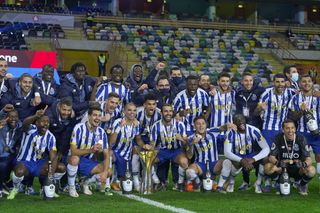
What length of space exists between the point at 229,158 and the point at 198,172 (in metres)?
0.46

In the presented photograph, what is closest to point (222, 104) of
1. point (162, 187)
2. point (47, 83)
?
point (162, 187)

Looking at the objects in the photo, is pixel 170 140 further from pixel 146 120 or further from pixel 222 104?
pixel 222 104

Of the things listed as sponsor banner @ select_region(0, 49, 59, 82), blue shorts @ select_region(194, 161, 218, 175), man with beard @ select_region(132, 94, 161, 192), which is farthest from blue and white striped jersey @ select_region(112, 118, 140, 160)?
sponsor banner @ select_region(0, 49, 59, 82)

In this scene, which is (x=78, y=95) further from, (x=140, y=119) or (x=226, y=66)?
(x=226, y=66)

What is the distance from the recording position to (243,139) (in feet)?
27.7

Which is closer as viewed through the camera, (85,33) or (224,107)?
(224,107)

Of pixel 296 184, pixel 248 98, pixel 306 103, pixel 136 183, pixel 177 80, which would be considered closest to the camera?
pixel 136 183

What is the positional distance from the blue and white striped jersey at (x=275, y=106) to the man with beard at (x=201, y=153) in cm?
100

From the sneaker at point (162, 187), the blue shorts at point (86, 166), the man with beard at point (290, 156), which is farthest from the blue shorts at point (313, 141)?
the blue shorts at point (86, 166)

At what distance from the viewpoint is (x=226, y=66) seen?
96.3 feet

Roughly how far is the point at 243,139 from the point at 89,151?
2.11 metres

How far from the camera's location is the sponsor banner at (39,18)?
2952cm

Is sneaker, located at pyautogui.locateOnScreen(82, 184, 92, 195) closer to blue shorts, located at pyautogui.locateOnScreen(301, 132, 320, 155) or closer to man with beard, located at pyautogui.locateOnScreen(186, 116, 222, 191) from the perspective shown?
man with beard, located at pyautogui.locateOnScreen(186, 116, 222, 191)

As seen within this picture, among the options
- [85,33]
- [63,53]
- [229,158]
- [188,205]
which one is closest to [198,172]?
[229,158]
